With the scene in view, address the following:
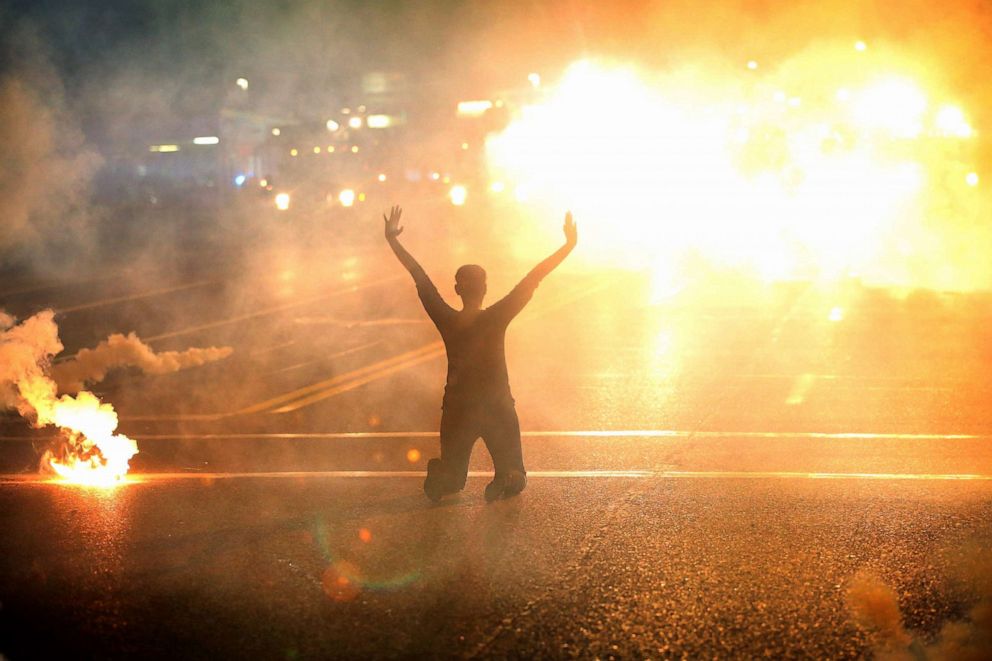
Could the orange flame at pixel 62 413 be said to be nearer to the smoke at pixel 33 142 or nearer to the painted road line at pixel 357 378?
the painted road line at pixel 357 378

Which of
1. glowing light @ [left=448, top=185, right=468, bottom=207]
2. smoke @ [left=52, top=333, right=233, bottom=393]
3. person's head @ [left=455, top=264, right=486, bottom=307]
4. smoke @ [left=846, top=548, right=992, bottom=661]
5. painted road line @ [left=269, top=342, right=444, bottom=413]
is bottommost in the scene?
smoke @ [left=846, top=548, right=992, bottom=661]

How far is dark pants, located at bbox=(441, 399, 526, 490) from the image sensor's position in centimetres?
611

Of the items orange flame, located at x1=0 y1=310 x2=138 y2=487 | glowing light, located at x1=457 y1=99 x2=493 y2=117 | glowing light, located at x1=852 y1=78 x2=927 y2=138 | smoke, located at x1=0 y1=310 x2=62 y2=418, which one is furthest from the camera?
glowing light, located at x1=457 y1=99 x2=493 y2=117

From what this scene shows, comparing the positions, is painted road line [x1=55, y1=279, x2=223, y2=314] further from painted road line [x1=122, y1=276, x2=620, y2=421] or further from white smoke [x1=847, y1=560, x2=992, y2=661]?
white smoke [x1=847, y1=560, x2=992, y2=661]

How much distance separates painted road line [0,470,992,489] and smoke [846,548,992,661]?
1.67 meters

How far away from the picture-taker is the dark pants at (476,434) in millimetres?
6113

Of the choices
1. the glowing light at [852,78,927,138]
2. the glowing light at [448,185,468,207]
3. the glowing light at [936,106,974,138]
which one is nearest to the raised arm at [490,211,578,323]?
the glowing light at [936,106,974,138]

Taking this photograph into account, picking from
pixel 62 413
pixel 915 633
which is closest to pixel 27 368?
pixel 62 413

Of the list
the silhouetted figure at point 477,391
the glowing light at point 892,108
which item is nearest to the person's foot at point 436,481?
the silhouetted figure at point 477,391

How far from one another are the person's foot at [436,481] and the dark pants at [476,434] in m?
0.02

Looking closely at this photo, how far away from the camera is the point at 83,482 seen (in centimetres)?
690

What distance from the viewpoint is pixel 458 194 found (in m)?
41.2

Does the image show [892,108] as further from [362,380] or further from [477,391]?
[477,391]

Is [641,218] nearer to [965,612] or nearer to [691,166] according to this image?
[691,166]
